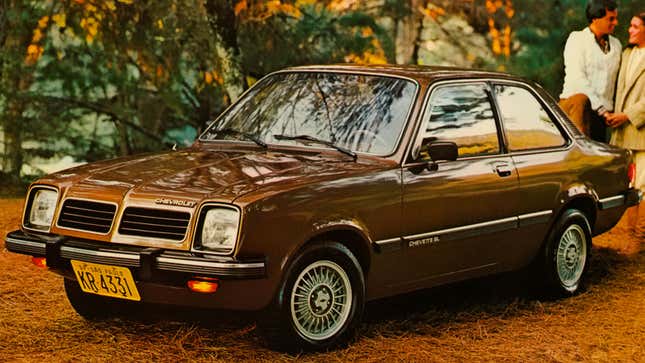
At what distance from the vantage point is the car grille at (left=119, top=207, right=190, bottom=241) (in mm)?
6180

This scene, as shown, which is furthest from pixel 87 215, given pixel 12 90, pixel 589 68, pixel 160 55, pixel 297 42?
pixel 297 42

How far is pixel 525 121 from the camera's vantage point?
8359mm

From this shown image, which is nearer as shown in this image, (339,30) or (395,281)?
(395,281)

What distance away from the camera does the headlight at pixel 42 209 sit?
22.4ft

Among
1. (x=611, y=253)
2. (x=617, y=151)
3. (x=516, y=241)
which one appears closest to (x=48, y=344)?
(x=516, y=241)

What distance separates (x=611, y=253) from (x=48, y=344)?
18.3 ft

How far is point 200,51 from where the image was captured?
1662 cm

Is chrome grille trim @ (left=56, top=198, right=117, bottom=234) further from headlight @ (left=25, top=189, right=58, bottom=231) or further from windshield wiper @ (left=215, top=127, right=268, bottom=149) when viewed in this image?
windshield wiper @ (left=215, top=127, right=268, bottom=149)

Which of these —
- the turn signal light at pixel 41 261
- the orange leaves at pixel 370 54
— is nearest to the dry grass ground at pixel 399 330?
the turn signal light at pixel 41 261

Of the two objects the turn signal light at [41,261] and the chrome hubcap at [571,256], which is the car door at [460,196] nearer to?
the chrome hubcap at [571,256]

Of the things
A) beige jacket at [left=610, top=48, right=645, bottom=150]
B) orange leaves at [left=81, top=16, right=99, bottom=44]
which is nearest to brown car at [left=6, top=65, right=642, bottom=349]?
beige jacket at [left=610, top=48, right=645, bottom=150]

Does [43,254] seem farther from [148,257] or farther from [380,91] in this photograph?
[380,91]

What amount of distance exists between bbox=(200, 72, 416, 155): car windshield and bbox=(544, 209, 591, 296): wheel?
1757mm

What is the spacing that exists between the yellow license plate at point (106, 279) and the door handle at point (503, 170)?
2747mm
